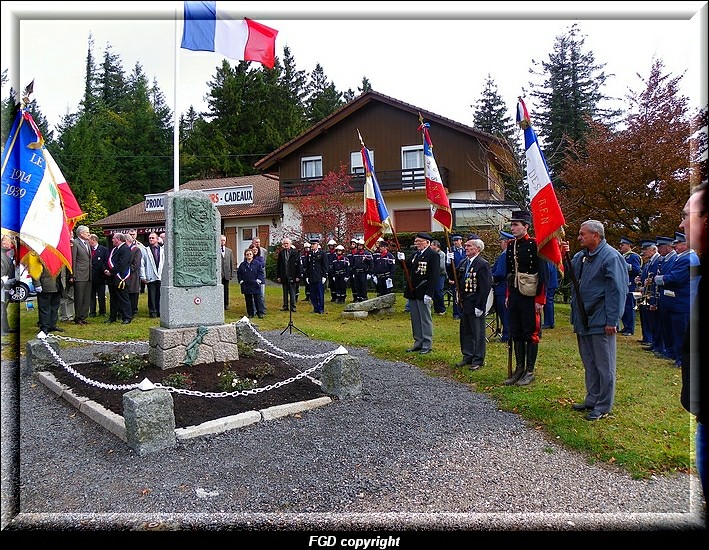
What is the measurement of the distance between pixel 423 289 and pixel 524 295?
8.26ft

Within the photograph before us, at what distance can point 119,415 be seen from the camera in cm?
578

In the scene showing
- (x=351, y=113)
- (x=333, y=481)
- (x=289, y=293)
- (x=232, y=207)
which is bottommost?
(x=333, y=481)

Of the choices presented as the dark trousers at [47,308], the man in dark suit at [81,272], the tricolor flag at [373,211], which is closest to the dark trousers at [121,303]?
the man in dark suit at [81,272]

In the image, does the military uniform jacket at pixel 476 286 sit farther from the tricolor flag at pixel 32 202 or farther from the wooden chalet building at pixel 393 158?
the wooden chalet building at pixel 393 158

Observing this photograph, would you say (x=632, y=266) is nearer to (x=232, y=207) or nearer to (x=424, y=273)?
(x=424, y=273)

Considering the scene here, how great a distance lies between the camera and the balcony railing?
26.6 metres

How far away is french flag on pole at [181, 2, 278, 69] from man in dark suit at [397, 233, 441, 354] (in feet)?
13.6

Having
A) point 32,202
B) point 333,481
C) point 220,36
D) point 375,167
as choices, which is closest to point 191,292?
point 32,202

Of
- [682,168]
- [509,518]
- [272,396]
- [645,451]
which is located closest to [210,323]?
[272,396]

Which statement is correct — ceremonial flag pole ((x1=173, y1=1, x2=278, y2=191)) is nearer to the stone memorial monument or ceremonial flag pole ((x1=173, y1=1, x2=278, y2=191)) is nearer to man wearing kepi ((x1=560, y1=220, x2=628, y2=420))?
Result: the stone memorial monument

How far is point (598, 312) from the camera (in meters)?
5.88

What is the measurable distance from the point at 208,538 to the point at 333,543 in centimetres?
90

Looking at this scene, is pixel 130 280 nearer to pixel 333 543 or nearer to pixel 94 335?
pixel 94 335

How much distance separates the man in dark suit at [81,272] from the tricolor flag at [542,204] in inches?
415
